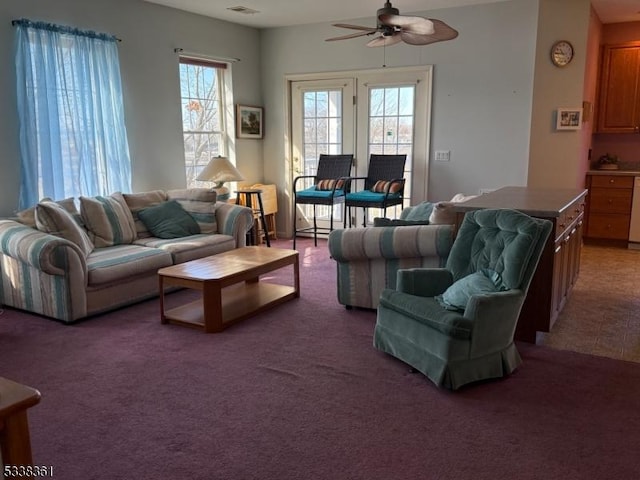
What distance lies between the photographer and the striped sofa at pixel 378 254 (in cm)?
378

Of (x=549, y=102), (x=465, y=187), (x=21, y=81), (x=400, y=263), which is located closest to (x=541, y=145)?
(x=549, y=102)

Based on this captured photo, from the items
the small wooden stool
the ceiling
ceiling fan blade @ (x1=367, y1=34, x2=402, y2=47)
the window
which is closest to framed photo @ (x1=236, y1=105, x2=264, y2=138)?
the window

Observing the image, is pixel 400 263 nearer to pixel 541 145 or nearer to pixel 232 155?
pixel 541 145

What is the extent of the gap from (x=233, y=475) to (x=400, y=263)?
213 centimetres

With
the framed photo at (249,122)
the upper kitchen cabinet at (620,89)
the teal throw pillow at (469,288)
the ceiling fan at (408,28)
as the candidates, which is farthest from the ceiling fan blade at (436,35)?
the upper kitchen cabinet at (620,89)

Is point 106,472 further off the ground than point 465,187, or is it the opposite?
point 465,187

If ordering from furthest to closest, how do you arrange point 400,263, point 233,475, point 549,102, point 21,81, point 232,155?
1. point 232,155
2. point 549,102
3. point 21,81
4. point 400,263
5. point 233,475

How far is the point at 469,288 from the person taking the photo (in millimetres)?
2949

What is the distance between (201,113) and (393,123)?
228cm

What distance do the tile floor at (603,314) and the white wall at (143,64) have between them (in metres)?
4.16

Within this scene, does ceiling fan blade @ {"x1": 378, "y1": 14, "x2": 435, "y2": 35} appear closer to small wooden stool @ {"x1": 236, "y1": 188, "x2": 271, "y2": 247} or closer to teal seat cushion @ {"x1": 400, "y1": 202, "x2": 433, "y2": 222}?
teal seat cushion @ {"x1": 400, "y1": 202, "x2": 433, "y2": 222}

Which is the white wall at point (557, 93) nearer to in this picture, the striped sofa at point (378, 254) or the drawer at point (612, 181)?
the drawer at point (612, 181)

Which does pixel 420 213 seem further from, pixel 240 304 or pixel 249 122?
pixel 249 122

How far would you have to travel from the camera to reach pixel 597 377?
9.81ft
